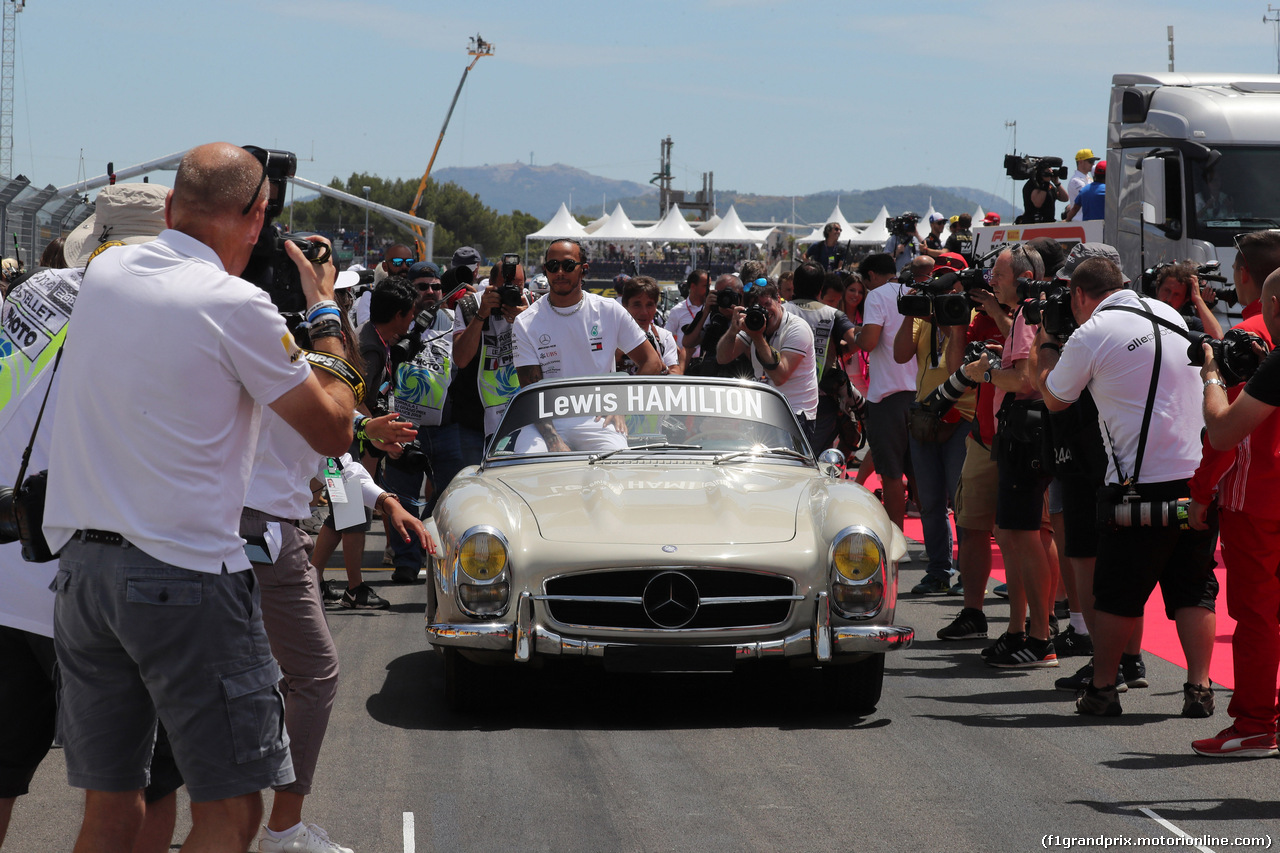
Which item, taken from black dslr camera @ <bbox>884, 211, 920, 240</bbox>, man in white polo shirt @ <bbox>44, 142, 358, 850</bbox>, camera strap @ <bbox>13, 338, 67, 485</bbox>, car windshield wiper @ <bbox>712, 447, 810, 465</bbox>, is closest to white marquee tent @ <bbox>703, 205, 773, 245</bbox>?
black dslr camera @ <bbox>884, 211, 920, 240</bbox>

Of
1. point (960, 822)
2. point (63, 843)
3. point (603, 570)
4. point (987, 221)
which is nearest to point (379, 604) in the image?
point (603, 570)

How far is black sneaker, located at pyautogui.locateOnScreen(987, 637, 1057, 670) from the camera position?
6770mm

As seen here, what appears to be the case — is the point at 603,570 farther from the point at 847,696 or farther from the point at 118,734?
the point at 118,734

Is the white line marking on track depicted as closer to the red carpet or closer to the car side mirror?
the red carpet

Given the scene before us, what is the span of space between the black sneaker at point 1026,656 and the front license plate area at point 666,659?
6.76 feet

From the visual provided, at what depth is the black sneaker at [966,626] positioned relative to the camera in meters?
7.39

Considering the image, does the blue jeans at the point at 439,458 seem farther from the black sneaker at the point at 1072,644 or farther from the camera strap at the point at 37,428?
the camera strap at the point at 37,428

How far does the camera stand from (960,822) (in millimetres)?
4359

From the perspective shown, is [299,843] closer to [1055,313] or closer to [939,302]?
[1055,313]

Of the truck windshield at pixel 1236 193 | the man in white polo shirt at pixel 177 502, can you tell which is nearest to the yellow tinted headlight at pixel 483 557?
the man in white polo shirt at pixel 177 502

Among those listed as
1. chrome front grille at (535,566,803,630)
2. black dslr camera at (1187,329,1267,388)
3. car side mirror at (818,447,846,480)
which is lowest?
chrome front grille at (535,566,803,630)

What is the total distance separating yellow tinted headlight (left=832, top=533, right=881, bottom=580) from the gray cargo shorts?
3.09 metres

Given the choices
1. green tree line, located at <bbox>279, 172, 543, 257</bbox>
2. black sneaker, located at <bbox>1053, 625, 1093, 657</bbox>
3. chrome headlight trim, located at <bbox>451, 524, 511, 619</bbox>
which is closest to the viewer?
chrome headlight trim, located at <bbox>451, 524, 511, 619</bbox>

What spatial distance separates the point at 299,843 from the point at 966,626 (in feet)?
14.7
